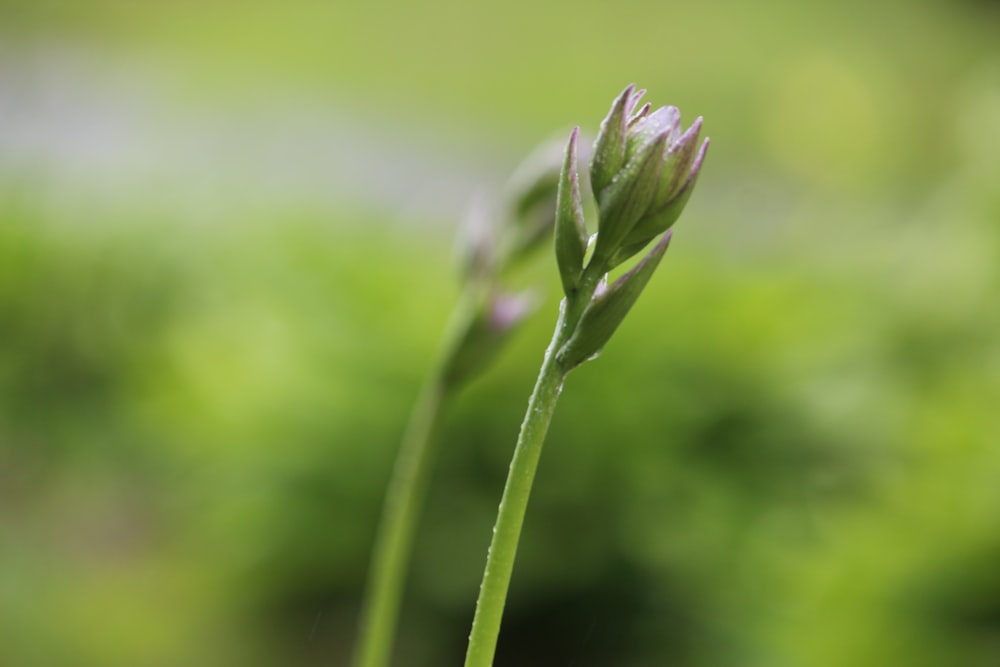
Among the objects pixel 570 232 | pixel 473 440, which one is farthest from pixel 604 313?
pixel 473 440

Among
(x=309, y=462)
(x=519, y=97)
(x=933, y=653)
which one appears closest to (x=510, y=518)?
(x=933, y=653)

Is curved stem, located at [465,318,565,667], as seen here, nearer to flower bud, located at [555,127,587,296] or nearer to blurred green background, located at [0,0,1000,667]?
flower bud, located at [555,127,587,296]

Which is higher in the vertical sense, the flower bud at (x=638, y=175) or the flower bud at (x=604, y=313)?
the flower bud at (x=638, y=175)

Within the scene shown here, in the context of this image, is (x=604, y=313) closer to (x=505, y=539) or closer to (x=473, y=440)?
(x=505, y=539)

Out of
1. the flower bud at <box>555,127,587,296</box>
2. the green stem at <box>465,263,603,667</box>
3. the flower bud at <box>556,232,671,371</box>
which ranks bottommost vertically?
the green stem at <box>465,263,603,667</box>

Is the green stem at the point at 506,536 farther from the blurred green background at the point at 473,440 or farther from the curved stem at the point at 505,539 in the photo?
the blurred green background at the point at 473,440

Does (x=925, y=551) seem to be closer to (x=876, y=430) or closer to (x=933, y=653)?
(x=933, y=653)

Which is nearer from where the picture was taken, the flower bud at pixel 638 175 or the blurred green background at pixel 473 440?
the flower bud at pixel 638 175

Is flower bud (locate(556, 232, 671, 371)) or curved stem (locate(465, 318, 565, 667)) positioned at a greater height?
flower bud (locate(556, 232, 671, 371))

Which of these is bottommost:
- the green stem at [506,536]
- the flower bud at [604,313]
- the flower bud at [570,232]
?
the green stem at [506,536]

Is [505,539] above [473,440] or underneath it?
underneath

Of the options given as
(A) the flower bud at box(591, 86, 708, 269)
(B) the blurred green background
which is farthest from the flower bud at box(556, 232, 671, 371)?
(B) the blurred green background

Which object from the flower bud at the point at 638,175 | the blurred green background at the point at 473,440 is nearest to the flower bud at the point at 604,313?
the flower bud at the point at 638,175
